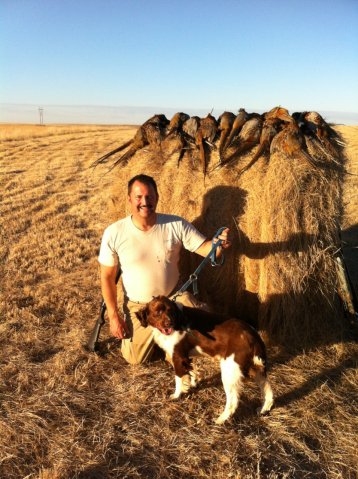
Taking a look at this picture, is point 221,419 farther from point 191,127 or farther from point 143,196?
point 191,127

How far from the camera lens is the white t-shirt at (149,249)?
403 cm

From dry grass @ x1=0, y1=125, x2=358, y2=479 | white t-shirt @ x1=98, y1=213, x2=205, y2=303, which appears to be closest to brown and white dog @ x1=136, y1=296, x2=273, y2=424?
dry grass @ x1=0, y1=125, x2=358, y2=479

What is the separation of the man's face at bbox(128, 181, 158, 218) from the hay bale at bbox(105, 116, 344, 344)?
0.74 metres

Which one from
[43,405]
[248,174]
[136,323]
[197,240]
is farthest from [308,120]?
[43,405]

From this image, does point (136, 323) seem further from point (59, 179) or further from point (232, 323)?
point (59, 179)

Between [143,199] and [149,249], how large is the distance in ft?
1.56

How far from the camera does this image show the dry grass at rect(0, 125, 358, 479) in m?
2.95

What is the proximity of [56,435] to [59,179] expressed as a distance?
11522 millimetres

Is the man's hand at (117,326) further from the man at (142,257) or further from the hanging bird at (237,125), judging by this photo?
the hanging bird at (237,125)

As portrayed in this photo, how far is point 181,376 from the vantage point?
3.58 m

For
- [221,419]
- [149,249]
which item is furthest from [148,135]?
[221,419]

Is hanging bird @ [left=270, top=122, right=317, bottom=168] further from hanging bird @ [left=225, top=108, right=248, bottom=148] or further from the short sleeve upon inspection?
the short sleeve

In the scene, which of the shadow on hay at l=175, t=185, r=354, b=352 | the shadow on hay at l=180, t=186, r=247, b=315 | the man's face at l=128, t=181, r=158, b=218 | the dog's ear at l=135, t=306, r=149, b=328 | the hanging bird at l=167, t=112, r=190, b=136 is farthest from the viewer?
the hanging bird at l=167, t=112, r=190, b=136

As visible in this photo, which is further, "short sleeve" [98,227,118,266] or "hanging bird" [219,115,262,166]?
"hanging bird" [219,115,262,166]
